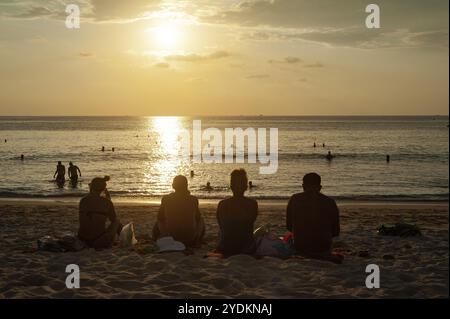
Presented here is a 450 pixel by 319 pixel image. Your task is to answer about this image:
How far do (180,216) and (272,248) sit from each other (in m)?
1.86

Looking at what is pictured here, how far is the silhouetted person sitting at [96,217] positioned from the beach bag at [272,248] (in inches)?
115

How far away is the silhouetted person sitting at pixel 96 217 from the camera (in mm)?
8734

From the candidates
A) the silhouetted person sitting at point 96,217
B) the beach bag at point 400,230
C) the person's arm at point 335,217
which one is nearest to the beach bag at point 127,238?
the silhouetted person sitting at point 96,217

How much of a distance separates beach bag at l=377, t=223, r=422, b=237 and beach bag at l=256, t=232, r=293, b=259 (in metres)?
3.79

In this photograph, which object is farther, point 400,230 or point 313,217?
point 400,230

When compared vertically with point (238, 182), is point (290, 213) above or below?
below

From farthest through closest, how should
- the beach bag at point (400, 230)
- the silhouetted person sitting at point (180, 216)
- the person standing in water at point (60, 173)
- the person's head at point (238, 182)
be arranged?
the person standing in water at point (60, 173)
the beach bag at point (400, 230)
the silhouetted person sitting at point (180, 216)
the person's head at point (238, 182)

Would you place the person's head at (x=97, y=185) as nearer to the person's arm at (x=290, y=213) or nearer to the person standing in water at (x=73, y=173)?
the person's arm at (x=290, y=213)

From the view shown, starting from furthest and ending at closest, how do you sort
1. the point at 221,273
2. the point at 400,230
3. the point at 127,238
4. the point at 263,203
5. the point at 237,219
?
the point at 263,203
the point at 400,230
the point at 127,238
the point at 237,219
the point at 221,273

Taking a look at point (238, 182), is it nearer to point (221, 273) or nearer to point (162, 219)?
point (221, 273)

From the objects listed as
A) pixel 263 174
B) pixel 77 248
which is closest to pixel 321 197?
pixel 77 248

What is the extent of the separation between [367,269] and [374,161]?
47.2 metres

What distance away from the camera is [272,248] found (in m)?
8.30

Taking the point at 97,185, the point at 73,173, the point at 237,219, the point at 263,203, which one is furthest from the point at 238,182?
the point at 73,173
